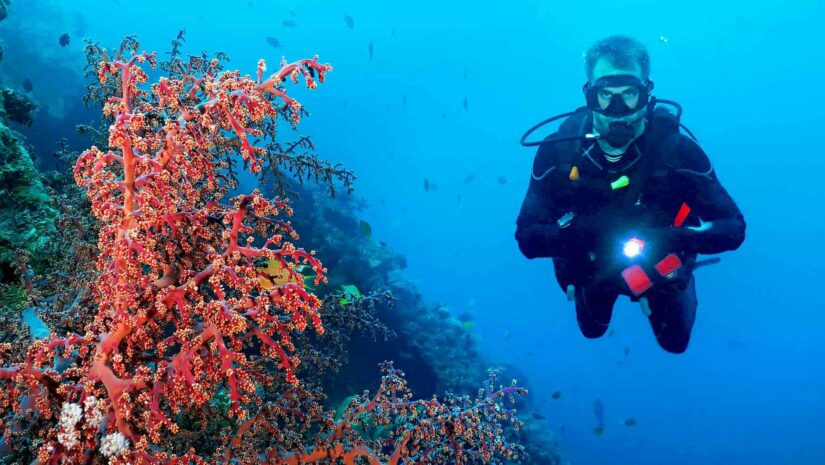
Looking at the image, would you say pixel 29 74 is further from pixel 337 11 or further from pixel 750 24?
pixel 750 24

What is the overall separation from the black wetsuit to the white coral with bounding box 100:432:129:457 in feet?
14.2

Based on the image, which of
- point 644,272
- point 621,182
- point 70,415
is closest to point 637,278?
point 644,272

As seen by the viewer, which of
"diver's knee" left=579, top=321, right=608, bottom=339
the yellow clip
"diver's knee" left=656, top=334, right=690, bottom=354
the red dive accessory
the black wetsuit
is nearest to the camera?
the red dive accessory

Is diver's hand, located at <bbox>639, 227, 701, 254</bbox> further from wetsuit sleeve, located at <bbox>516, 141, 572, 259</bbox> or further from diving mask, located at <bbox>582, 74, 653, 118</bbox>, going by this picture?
diving mask, located at <bbox>582, 74, 653, 118</bbox>

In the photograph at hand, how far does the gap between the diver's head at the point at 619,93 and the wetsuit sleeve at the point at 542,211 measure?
69 cm

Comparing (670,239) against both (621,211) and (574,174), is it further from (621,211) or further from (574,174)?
(574,174)

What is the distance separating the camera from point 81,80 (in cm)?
1994

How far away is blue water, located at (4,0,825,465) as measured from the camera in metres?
73.6

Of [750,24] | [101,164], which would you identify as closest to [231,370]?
[101,164]

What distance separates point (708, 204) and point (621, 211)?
2.89 ft

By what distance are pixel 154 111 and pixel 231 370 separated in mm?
1227

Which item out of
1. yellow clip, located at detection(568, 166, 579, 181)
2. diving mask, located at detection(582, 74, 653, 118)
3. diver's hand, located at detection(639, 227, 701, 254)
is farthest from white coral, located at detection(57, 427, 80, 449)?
diving mask, located at detection(582, 74, 653, 118)

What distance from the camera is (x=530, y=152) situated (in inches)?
4161

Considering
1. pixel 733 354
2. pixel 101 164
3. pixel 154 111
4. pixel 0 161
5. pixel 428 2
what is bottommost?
pixel 101 164
